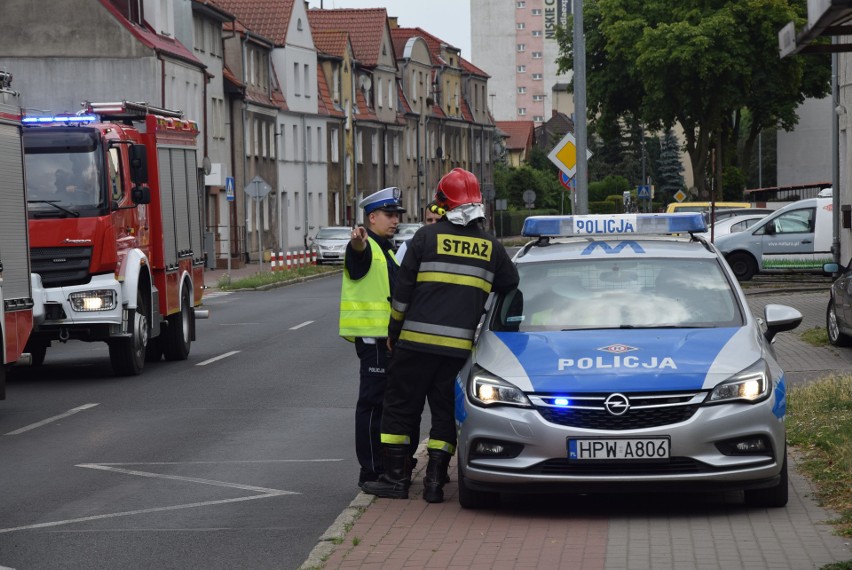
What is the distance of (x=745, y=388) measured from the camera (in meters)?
8.07

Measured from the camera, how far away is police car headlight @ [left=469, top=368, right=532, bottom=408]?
26.8ft

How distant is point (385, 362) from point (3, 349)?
5.51 meters

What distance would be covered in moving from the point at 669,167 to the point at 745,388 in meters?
126

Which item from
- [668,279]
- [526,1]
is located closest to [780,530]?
[668,279]

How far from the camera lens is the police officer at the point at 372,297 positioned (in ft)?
29.9

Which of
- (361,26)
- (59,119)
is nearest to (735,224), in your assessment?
(59,119)

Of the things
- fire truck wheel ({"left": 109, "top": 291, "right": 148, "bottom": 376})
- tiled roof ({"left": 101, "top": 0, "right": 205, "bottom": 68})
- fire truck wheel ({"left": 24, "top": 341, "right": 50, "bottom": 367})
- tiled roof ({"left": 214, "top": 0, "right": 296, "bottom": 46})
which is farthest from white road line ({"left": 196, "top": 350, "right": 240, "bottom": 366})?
tiled roof ({"left": 214, "top": 0, "right": 296, "bottom": 46})

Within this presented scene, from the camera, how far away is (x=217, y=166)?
57.9 meters

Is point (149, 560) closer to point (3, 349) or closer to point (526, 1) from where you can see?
point (3, 349)

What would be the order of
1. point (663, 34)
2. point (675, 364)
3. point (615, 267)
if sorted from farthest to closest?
1. point (663, 34)
2. point (615, 267)
3. point (675, 364)

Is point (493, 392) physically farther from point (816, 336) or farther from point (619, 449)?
point (816, 336)

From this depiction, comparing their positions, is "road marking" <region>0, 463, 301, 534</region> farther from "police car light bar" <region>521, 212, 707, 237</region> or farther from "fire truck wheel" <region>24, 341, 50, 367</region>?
"fire truck wheel" <region>24, 341, 50, 367</region>

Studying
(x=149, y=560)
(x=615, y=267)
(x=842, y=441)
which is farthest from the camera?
(x=842, y=441)

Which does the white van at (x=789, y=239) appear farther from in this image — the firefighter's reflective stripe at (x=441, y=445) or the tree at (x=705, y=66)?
the firefighter's reflective stripe at (x=441, y=445)
